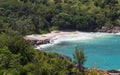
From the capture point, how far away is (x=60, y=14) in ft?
482

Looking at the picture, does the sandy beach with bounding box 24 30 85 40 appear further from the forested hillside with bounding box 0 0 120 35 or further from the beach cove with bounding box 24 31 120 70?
the forested hillside with bounding box 0 0 120 35

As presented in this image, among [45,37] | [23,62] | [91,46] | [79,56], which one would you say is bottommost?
[45,37]

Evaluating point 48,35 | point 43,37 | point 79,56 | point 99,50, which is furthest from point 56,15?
point 79,56

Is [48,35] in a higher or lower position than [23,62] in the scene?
lower

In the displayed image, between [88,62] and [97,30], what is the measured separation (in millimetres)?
46540

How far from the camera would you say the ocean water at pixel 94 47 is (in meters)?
96.6

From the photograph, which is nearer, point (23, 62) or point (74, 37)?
point (23, 62)

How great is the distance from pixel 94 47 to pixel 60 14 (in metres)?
35.0

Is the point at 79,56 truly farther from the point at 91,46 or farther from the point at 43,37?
the point at 43,37

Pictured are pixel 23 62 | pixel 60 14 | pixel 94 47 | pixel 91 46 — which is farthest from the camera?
pixel 60 14

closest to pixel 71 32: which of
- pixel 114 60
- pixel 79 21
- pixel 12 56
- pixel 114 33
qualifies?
pixel 79 21

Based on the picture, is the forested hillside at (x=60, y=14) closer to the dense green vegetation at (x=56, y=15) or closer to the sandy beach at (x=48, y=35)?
the dense green vegetation at (x=56, y=15)

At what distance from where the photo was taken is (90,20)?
144500 mm

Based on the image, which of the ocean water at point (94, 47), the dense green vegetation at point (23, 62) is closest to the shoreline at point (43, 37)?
the ocean water at point (94, 47)
